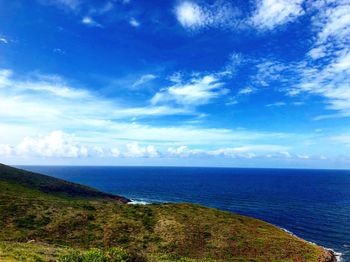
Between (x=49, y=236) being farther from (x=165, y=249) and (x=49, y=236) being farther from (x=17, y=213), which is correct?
(x=165, y=249)

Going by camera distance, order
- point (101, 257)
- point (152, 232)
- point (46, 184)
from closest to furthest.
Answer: point (101, 257), point (152, 232), point (46, 184)

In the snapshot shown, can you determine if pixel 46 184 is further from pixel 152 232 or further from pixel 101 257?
pixel 101 257

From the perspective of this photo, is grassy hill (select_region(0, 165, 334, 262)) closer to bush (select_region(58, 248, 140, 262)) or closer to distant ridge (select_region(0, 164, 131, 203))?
bush (select_region(58, 248, 140, 262))

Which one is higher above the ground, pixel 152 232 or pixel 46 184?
pixel 46 184

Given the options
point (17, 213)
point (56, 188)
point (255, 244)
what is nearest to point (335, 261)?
point (255, 244)

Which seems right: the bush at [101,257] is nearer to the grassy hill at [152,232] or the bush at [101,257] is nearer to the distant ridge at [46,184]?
the grassy hill at [152,232]

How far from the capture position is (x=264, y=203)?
13950 centimetres

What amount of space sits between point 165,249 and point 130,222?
13898 mm

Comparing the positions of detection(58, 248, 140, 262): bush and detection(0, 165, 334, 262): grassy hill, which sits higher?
detection(58, 248, 140, 262): bush

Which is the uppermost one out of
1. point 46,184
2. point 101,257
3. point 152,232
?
point 101,257

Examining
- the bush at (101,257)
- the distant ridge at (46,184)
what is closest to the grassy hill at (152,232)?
the bush at (101,257)

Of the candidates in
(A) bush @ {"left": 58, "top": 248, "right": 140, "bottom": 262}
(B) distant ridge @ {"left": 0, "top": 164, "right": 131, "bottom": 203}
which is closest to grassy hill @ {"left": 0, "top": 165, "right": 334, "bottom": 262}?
(A) bush @ {"left": 58, "top": 248, "right": 140, "bottom": 262}

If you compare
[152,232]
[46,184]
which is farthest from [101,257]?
[46,184]

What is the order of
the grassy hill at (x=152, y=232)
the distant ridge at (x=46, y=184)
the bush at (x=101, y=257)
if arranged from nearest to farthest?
the bush at (x=101, y=257) < the grassy hill at (x=152, y=232) < the distant ridge at (x=46, y=184)
